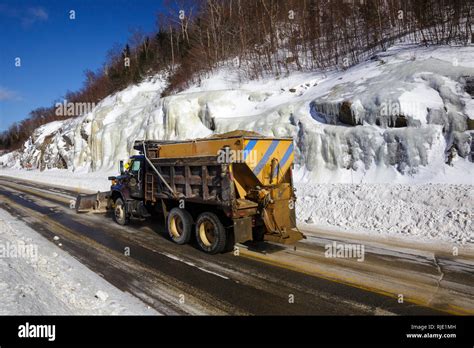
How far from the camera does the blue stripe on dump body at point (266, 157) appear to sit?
755 centimetres

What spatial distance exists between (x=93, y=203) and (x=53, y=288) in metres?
8.28

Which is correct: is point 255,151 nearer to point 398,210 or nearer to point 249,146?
point 249,146

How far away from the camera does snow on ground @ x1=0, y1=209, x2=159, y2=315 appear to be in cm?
475

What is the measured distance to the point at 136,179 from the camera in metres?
10.5

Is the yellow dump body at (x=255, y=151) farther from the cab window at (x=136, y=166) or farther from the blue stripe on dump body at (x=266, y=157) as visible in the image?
the cab window at (x=136, y=166)

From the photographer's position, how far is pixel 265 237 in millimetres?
7637

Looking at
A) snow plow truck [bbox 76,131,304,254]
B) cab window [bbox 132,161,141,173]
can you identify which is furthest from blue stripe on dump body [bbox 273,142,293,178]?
cab window [bbox 132,161,141,173]

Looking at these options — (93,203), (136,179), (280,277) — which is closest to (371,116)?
(136,179)

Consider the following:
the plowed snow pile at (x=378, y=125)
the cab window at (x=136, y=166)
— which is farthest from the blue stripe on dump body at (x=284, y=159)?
the cab window at (x=136, y=166)

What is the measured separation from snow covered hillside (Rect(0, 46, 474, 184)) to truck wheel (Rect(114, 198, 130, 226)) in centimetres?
776

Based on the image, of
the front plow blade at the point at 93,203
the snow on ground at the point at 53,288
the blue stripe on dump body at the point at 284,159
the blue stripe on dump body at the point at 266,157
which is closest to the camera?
the snow on ground at the point at 53,288

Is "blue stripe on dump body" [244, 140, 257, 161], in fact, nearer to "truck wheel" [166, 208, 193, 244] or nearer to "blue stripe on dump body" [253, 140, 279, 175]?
"blue stripe on dump body" [253, 140, 279, 175]

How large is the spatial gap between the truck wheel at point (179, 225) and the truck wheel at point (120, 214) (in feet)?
8.78
